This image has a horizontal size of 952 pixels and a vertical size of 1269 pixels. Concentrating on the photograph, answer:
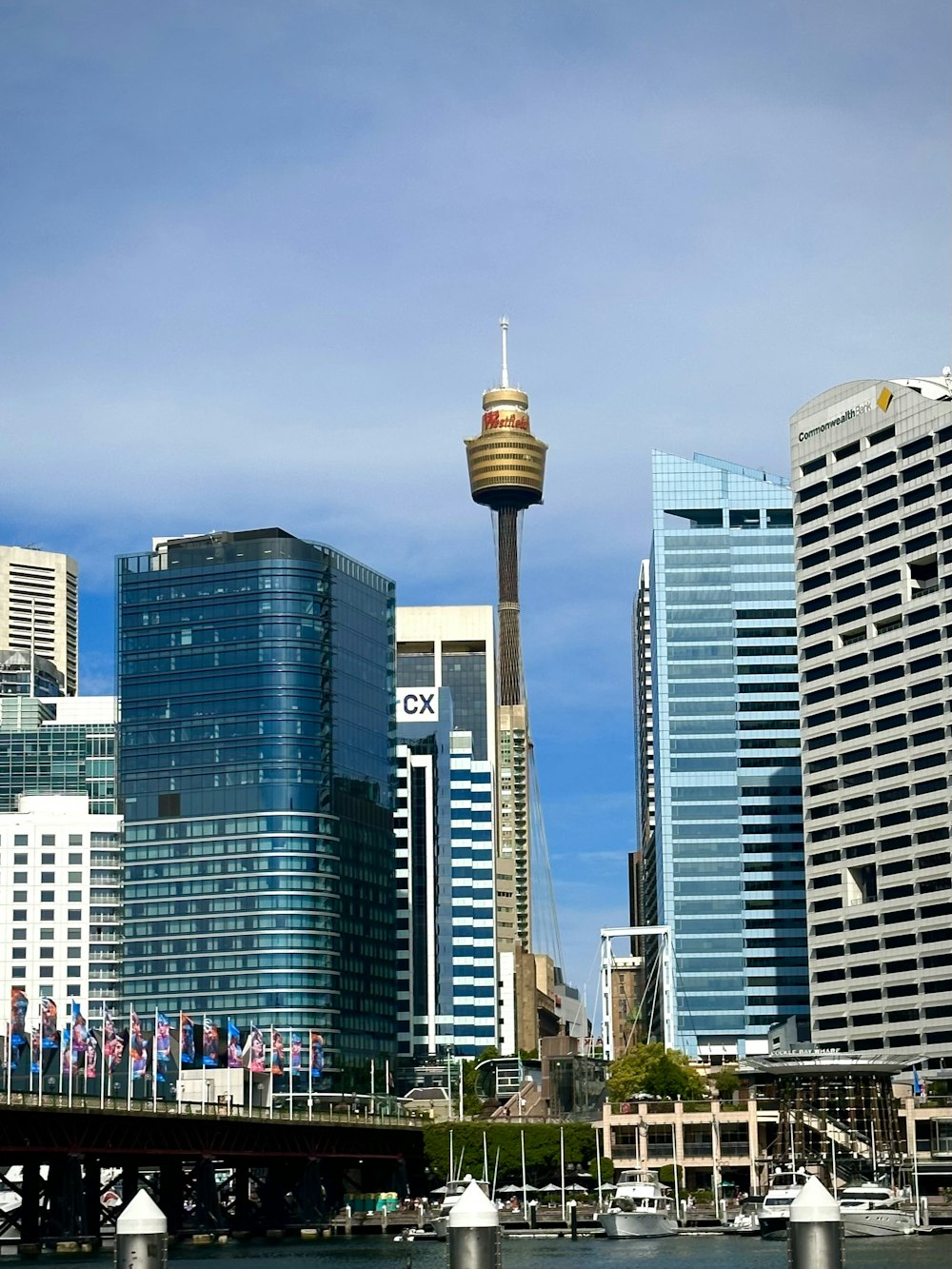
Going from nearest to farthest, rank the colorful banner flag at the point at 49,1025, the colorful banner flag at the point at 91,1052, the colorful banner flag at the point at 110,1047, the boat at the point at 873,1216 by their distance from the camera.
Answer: the boat at the point at 873,1216 → the colorful banner flag at the point at 49,1025 → the colorful banner flag at the point at 91,1052 → the colorful banner flag at the point at 110,1047

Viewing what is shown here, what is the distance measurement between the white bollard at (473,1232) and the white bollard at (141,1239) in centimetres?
596

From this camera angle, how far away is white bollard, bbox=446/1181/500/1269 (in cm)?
3888

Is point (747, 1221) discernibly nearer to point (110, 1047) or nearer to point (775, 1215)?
point (775, 1215)

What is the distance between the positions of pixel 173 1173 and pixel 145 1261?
15763 cm

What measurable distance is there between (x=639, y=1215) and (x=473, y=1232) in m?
151

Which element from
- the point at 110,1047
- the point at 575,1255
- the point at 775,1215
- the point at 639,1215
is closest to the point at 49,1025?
the point at 110,1047

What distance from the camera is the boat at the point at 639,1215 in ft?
602

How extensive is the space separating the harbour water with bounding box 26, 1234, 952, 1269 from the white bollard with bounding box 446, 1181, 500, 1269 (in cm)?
9201

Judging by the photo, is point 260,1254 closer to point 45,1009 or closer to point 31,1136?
point 31,1136

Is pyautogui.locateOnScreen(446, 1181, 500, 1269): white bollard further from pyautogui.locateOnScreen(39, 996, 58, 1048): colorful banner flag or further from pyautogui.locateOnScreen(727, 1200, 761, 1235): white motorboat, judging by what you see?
pyautogui.locateOnScreen(39, 996, 58, 1048): colorful banner flag

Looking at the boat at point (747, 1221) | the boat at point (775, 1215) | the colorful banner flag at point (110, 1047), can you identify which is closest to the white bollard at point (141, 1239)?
the boat at point (775, 1215)

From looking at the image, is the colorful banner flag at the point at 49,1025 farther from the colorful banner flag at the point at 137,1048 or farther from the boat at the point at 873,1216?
the boat at the point at 873,1216

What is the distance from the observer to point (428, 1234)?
196 meters

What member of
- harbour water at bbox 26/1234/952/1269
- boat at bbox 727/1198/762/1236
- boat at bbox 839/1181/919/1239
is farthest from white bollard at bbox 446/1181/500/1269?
boat at bbox 727/1198/762/1236
